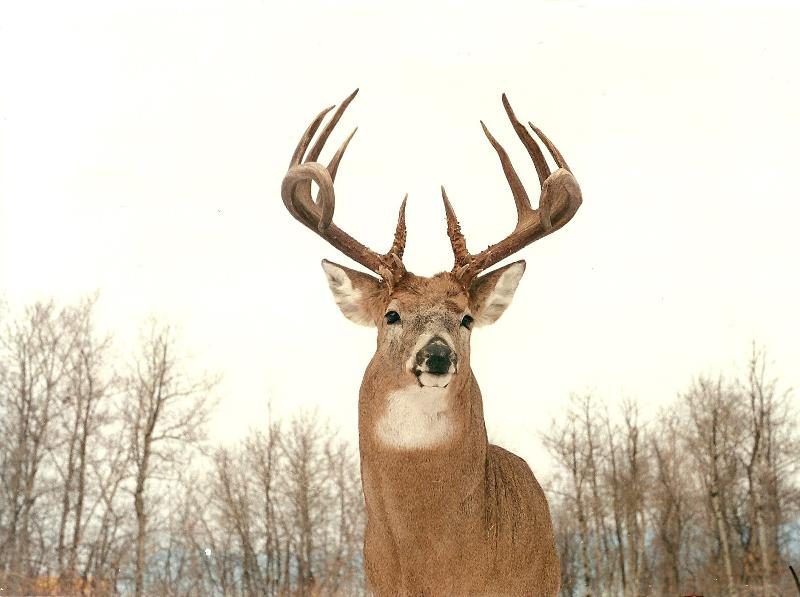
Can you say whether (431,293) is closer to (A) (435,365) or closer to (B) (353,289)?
(B) (353,289)

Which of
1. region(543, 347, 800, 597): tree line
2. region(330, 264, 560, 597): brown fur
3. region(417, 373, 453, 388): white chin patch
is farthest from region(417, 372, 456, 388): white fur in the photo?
region(543, 347, 800, 597): tree line

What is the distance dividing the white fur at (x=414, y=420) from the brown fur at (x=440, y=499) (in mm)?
33

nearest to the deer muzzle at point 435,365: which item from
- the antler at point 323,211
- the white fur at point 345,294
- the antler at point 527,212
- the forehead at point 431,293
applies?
the forehead at point 431,293

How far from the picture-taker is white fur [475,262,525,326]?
5.11 m

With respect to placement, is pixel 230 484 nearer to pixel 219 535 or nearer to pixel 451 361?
pixel 219 535

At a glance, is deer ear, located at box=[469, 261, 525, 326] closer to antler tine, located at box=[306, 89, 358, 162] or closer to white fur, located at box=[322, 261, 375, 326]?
white fur, located at box=[322, 261, 375, 326]

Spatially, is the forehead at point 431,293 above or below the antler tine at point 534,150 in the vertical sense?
below

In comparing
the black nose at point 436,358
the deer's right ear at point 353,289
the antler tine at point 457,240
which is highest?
the antler tine at point 457,240

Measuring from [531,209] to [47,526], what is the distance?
47.7 feet

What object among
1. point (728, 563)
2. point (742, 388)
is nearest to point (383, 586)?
point (742, 388)

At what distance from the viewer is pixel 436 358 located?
13.5ft

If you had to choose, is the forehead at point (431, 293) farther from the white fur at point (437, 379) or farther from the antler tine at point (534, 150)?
the antler tine at point (534, 150)

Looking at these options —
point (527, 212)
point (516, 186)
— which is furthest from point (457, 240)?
point (516, 186)

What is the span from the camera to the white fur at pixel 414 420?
14.4 ft
